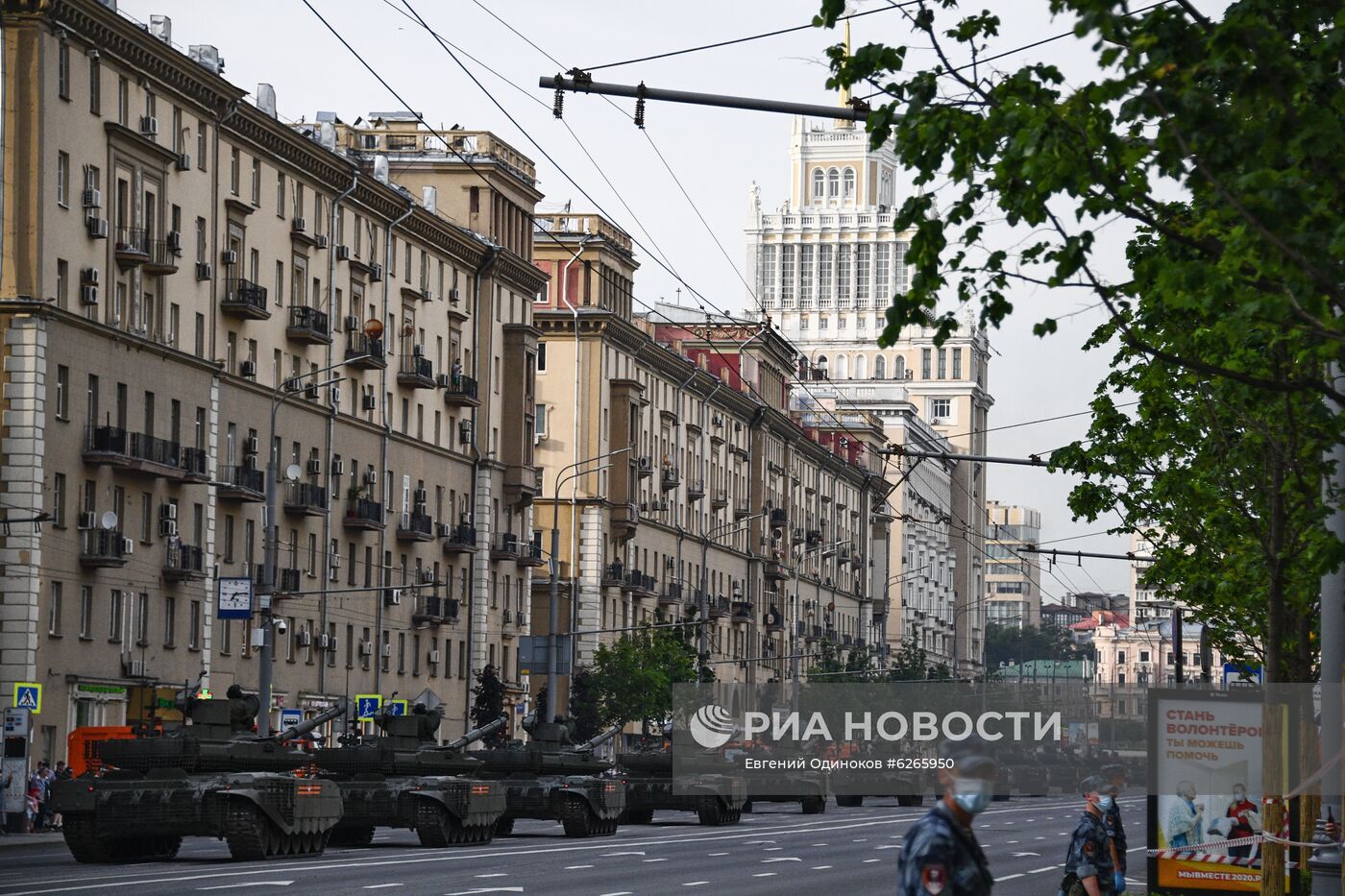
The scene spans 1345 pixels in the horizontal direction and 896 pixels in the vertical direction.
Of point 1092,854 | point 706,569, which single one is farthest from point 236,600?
point 706,569

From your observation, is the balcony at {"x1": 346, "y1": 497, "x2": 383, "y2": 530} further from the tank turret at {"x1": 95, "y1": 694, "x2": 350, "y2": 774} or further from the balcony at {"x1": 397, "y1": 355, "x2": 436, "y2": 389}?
the tank turret at {"x1": 95, "y1": 694, "x2": 350, "y2": 774}

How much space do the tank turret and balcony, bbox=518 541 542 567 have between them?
43.7 metres

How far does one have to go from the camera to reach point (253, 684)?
190ft

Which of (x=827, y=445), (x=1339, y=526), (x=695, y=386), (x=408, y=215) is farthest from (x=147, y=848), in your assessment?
(x=827, y=445)

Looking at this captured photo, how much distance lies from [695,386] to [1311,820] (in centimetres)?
7790

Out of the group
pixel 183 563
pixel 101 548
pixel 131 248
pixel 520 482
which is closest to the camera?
pixel 101 548

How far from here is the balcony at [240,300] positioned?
55906 millimetres

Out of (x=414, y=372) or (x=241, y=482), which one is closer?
(x=241, y=482)

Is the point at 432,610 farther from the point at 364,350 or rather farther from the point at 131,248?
the point at 131,248

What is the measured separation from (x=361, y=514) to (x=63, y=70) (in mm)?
19401

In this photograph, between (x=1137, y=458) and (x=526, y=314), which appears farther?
(x=526, y=314)

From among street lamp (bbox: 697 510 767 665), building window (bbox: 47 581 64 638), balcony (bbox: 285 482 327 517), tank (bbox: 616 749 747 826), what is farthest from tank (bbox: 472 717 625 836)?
street lamp (bbox: 697 510 767 665)

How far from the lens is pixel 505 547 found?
76562mm

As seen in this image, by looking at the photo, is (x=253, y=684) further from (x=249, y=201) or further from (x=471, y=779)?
(x=471, y=779)
